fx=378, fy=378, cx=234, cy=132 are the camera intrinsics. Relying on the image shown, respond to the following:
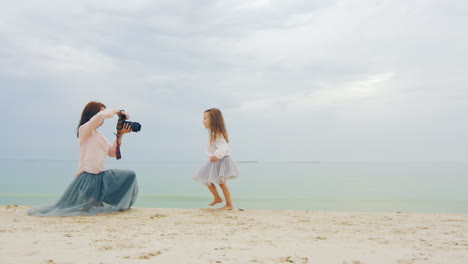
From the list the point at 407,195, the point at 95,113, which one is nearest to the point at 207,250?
the point at 95,113

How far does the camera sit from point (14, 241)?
11.0 feet

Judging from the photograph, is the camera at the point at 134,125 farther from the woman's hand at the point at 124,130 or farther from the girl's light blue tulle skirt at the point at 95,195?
the girl's light blue tulle skirt at the point at 95,195

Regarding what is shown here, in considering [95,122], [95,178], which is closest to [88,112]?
[95,122]

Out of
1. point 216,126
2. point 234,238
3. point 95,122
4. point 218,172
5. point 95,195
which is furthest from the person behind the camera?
point 216,126

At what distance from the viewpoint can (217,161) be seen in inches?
237

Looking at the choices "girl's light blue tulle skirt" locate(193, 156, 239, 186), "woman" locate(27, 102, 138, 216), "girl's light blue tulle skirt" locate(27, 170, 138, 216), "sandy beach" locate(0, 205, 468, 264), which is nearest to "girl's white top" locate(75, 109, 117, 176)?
"woman" locate(27, 102, 138, 216)

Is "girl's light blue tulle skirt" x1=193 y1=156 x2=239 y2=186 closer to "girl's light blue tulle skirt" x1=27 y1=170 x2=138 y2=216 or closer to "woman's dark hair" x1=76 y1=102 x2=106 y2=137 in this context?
"girl's light blue tulle skirt" x1=27 y1=170 x2=138 y2=216

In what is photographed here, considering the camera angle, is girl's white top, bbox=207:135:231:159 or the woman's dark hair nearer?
the woman's dark hair

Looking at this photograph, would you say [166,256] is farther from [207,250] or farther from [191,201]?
[191,201]

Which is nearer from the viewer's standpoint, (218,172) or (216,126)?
(218,172)

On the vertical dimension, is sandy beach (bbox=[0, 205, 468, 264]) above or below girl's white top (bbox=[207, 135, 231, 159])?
below

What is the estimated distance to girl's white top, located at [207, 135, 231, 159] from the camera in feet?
19.5

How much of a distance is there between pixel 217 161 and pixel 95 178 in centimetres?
184

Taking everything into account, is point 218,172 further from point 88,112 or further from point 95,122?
point 88,112
